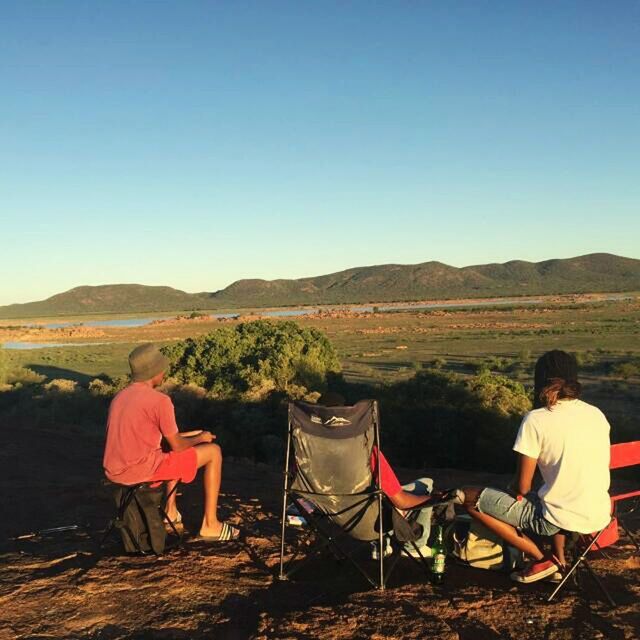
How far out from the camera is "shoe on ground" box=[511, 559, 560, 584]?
13.1 feet

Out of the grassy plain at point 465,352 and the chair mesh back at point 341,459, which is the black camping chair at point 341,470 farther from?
the grassy plain at point 465,352

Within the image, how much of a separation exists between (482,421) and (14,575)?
341 inches

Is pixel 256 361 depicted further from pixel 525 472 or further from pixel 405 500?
pixel 525 472

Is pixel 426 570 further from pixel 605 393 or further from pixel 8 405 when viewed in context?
pixel 605 393

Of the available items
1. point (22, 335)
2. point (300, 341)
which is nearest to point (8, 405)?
point (300, 341)

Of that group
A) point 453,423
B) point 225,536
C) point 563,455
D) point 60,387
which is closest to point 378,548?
point 225,536

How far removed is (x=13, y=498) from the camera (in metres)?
6.80

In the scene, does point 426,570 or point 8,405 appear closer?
point 426,570

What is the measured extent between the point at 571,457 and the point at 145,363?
9.49 feet

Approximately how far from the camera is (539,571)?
399 cm

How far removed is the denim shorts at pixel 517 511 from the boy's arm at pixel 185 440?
6.88 feet

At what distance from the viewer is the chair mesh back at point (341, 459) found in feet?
13.9

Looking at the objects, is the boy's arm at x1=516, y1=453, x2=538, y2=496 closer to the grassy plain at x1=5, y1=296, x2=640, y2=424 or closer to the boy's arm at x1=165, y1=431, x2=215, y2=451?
the boy's arm at x1=165, y1=431, x2=215, y2=451

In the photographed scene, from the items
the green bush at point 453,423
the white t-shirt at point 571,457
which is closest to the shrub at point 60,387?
the green bush at point 453,423
